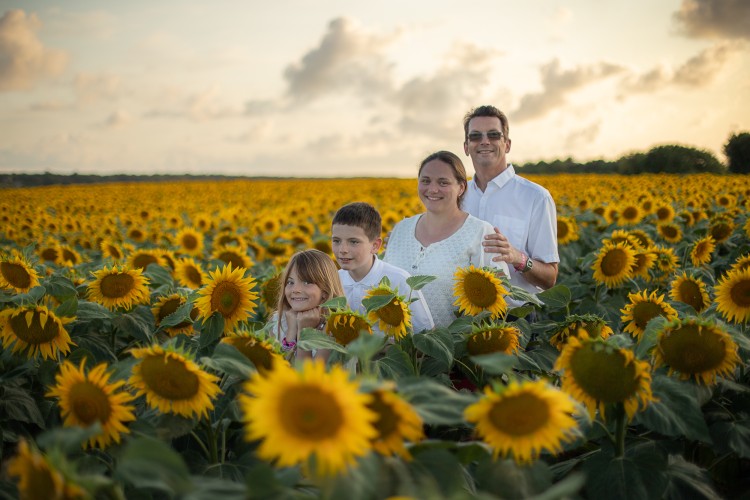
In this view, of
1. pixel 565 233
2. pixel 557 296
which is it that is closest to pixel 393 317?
pixel 557 296

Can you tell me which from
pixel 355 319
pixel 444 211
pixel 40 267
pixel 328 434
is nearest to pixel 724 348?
pixel 355 319

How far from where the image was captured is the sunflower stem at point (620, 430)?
1.64 m

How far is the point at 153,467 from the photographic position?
3.45 ft

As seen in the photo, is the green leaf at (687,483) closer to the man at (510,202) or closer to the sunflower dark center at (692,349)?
the sunflower dark center at (692,349)

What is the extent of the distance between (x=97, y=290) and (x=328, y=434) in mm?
2295

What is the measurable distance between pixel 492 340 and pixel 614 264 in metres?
2.09

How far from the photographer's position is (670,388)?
5.70ft

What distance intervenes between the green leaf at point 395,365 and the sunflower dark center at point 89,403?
0.86 meters

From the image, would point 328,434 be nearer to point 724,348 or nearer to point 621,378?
point 621,378

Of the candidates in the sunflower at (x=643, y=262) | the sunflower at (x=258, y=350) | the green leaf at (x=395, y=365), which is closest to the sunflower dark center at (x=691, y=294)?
the sunflower at (x=643, y=262)

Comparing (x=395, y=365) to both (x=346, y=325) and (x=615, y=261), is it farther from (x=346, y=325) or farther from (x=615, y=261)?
(x=615, y=261)

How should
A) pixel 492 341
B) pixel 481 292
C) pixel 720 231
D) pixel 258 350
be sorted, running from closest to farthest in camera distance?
pixel 258 350 < pixel 492 341 < pixel 481 292 < pixel 720 231

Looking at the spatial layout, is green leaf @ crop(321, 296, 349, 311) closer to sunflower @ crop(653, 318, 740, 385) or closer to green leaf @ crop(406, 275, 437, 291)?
green leaf @ crop(406, 275, 437, 291)

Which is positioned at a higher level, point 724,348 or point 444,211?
point 444,211
